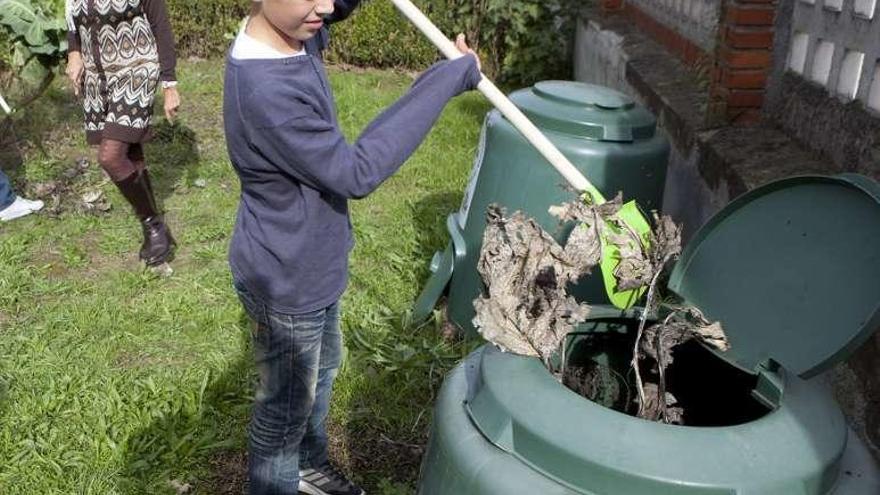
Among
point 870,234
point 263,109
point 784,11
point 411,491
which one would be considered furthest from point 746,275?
point 784,11

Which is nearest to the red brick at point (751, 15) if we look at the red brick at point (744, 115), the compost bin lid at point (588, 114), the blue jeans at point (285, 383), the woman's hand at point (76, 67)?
the red brick at point (744, 115)

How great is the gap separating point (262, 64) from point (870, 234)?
115 centimetres

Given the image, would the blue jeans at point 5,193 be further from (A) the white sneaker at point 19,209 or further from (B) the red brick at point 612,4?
(B) the red brick at point 612,4

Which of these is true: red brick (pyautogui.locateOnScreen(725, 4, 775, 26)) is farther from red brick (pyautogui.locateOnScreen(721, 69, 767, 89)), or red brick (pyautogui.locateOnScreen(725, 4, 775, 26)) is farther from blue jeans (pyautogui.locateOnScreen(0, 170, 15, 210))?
blue jeans (pyautogui.locateOnScreen(0, 170, 15, 210))

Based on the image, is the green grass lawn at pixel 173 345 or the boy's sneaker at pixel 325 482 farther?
the green grass lawn at pixel 173 345

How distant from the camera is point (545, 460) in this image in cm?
A: 120

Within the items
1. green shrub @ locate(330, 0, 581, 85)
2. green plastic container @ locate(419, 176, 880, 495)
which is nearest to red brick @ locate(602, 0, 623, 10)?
green shrub @ locate(330, 0, 581, 85)

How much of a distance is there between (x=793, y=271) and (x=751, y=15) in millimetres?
1643

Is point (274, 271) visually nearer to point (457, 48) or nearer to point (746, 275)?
point (457, 48)

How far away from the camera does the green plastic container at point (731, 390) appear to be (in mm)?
1156

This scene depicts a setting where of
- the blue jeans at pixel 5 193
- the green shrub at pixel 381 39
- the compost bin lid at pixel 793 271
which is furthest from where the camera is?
the green shrub at pixel 381 39

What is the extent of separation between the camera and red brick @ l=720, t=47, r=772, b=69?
286cm

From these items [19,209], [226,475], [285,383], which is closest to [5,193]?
[19,209]

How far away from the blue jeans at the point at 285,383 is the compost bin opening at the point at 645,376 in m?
0.62
